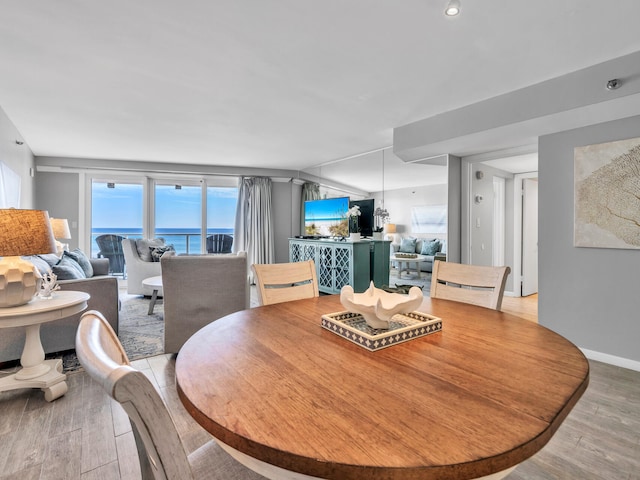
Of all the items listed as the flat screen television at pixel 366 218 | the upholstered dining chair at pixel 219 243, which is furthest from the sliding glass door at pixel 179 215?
the flat screen television at pixel 366 218

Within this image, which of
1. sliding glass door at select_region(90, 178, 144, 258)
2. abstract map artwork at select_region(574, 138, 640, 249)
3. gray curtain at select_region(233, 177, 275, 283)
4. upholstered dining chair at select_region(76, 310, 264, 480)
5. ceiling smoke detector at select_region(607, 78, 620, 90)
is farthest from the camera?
gray curtain at select_region(233, 177, 275, 283)

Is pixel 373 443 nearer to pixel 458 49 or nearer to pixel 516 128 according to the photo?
pixel 458 49

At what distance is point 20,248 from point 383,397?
7.34 ft

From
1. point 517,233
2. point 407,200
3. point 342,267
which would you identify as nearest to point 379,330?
point 342,267

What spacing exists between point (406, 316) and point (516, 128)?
Result: 264 centimetres

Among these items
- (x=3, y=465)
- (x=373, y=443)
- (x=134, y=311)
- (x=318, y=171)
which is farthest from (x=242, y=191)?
(x=373, y=443)

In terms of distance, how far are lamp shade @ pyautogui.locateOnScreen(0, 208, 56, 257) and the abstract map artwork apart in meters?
4.09

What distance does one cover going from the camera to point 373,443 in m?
0.53

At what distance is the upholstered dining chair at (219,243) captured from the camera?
6.50 metres

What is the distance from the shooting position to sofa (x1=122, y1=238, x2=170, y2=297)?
4.88m

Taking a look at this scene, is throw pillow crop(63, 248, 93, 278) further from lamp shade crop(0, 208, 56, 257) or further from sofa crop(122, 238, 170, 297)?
lamp shade crop(0, 208, 56, 257)

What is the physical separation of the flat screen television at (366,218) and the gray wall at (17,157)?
171 inches

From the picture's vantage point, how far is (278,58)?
2.32 metres

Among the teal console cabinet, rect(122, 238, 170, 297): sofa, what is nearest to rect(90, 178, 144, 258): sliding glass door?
rect(122, 238, 170, 297): sofa
